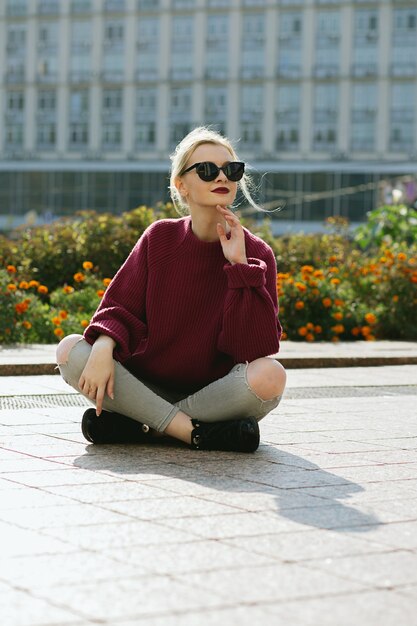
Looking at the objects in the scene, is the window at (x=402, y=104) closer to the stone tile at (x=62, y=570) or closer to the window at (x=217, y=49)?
the window at (x=217, y=49)

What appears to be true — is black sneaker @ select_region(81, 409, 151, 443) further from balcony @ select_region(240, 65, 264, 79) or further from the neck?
balcony @ select_region(240, 65, 264, 79)

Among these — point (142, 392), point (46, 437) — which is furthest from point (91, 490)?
point (46, 437)

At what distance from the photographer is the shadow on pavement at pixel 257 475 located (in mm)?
4292

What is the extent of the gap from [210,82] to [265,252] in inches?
2446

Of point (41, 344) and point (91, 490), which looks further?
point (41, 344)

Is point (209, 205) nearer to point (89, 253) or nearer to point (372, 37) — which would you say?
point (89, 253)

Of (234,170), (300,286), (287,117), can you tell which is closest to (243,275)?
(234,170)

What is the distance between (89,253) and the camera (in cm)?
1756

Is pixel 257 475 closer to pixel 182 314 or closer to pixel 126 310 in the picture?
pixel 182 314

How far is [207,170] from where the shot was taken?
5.68 metres

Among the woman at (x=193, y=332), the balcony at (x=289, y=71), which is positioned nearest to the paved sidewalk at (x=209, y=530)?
the woman at (x=193, y=332)

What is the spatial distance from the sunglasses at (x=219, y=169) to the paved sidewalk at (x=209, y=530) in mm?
1191

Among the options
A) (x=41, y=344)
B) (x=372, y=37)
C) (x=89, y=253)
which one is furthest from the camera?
(x=372, y=37)

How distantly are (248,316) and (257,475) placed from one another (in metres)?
0.78
